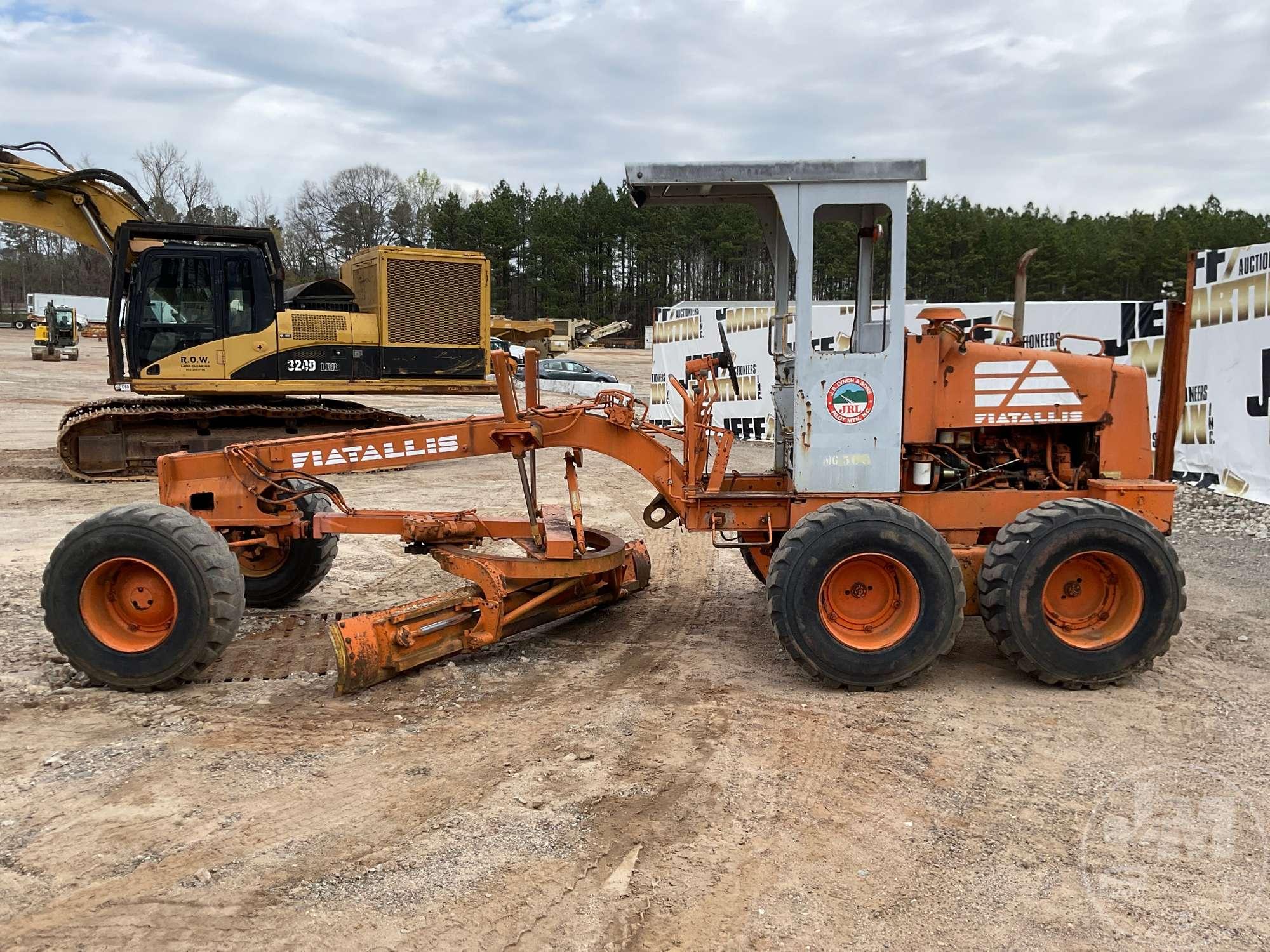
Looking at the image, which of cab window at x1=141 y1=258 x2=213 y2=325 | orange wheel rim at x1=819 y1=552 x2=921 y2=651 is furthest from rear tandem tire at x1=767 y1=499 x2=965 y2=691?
cab window at x1=141 y1=258 x2=213 y2=325

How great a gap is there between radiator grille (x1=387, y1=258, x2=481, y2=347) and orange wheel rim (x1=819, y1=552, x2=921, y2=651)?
10.1 metres

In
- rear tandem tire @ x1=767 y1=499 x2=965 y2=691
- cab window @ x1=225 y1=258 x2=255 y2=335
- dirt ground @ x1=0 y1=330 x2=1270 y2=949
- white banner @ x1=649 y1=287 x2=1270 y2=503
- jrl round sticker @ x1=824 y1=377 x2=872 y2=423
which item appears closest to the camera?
dirt ground @ x1=0 y1=330 x2=1270 y2=949

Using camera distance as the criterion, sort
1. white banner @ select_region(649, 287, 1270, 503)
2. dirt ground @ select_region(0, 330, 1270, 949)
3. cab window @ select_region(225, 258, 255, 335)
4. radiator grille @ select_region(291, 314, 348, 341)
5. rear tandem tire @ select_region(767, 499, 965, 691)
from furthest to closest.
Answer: radiator grille @ select_region(291, 314, 348, 341)
cab window @ select_region(225, 258, 255, 335)
white banner @ select_region(649, 287, 1270, 503)
rear tandem tire @ select_region(767, 499, 965, 691)
dirt ground @ select_region(0, 330, 1270, 949)

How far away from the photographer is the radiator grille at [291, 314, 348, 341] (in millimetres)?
13422

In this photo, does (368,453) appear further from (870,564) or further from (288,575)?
(870,564)

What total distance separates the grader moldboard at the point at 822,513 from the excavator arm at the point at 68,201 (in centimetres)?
919

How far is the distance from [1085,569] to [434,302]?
10.8 metres

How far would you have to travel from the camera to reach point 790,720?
193 inches

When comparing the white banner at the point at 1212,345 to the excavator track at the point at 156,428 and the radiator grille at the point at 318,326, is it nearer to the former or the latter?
the radiator grille at the point at 318,326

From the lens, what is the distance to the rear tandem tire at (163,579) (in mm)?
5203

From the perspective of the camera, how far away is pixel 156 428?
1329 cm

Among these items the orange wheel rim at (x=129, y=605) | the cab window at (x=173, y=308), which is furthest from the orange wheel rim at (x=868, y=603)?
the cab window at (x=173, y=308)

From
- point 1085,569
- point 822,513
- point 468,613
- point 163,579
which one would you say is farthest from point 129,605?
point 1085,569

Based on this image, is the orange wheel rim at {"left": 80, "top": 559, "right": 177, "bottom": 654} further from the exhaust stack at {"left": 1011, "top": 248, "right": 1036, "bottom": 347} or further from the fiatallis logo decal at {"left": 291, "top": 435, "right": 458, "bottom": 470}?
the exhaust stack at {"left": 1011, "top": 248, "right": 1036, "bottom": 347}
